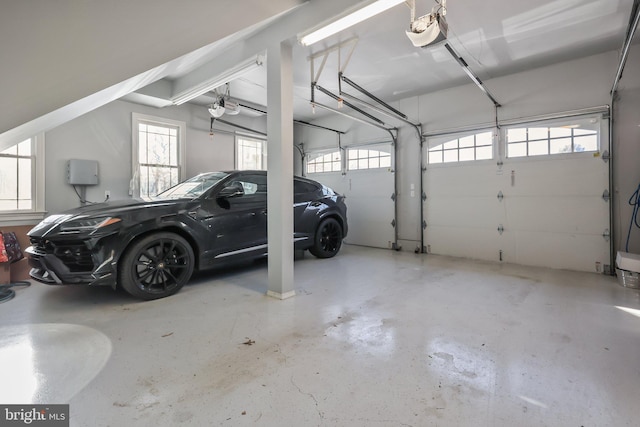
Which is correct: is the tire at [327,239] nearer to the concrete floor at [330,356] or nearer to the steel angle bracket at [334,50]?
the concrete floor at [330,356]

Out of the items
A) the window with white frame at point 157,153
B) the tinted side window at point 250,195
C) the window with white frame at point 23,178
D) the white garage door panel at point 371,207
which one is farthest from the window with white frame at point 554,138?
the window with white frame at point 23,178

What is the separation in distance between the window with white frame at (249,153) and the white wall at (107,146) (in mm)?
743

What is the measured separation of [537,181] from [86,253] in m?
5.89

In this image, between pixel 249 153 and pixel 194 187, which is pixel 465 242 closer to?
pixel 194 187

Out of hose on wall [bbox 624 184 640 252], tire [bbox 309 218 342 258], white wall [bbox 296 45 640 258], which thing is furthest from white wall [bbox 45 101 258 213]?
hose on wall [bbox 624 184 640 252]

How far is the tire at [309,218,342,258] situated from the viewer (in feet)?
16.6

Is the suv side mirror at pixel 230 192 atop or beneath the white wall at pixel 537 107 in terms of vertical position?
beneath

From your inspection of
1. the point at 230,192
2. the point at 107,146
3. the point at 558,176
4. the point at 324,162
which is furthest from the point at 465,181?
the point at 107,146

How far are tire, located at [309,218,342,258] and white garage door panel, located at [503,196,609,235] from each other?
9.23ft

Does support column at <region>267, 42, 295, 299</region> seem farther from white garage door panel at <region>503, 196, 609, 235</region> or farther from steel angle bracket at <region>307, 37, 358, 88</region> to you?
white garage door panel at <region>503, 196, 609, 235</region>

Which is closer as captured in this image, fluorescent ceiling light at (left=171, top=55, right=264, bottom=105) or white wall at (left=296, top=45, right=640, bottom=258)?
fluorescent ceiling light at (left=171, top=55, right=264, bottom=105)

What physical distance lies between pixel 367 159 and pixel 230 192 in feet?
12.6

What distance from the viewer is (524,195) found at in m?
4.77

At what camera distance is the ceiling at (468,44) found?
3189 mm
